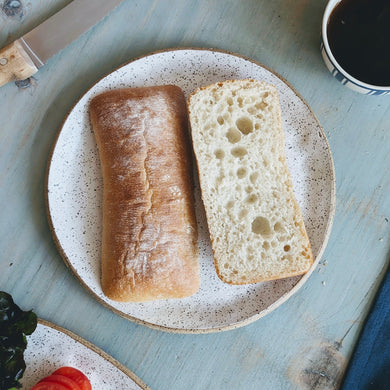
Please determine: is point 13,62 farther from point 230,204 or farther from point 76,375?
point 76,375

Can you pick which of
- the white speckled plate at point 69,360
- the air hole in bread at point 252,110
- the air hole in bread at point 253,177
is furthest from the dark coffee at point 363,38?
the white speckled plate at point 69,360

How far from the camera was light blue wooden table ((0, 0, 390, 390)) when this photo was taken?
1234 millimetres

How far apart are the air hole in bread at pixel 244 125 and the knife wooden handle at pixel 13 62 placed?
22.1 inches

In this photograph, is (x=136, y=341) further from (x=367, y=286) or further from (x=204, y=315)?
(x=367, y=286)

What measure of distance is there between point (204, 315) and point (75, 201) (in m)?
0.46

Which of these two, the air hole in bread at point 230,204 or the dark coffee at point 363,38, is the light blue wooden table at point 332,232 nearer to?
the dark coffee at point 363,38

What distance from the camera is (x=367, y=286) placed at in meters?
1.27

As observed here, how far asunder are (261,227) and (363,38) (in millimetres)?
540

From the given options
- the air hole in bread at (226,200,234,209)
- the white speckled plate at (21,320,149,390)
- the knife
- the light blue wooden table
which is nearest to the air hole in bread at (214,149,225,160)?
the air hole in bread at (226,200,234,209)

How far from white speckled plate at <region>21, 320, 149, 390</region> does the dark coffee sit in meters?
0.98

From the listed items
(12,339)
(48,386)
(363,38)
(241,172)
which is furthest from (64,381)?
(363,38)

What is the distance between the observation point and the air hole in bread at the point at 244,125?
116 cm

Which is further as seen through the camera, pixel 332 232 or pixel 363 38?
pixel 332 232

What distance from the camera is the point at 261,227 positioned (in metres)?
1.15
